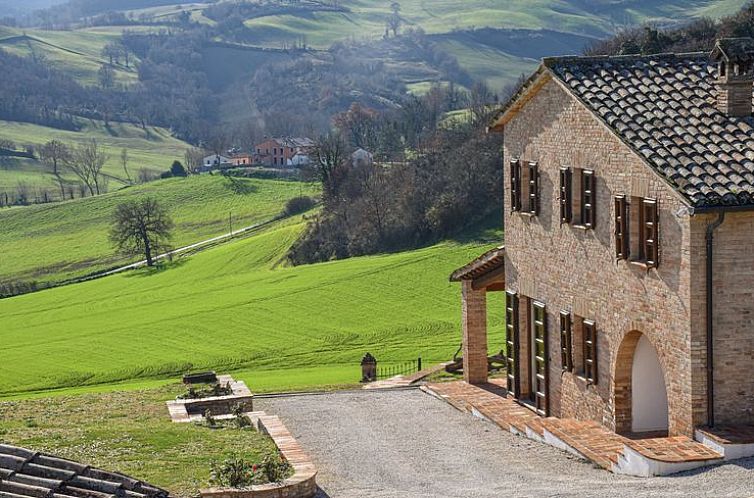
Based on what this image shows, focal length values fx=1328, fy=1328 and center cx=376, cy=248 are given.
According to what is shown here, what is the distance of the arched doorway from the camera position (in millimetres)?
22609

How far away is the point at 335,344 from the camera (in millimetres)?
53812

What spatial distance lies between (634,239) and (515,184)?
6212 mm

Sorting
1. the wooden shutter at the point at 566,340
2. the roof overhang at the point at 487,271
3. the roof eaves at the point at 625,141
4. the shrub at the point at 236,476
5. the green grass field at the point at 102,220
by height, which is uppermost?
the roof eaves at the point at 625,141

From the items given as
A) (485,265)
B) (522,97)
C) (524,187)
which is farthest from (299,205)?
(522,97)

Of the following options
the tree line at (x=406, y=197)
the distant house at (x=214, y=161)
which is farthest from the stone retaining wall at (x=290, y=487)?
the distant house at (x=214, y=161)

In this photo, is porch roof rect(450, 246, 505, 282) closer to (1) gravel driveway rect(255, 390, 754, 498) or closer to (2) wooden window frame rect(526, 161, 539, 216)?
(2) wooden window frame rect(526, 161, 539, 216)

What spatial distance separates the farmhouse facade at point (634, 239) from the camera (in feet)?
65.5

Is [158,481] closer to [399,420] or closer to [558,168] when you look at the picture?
[399,420]

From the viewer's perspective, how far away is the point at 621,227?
866 inches

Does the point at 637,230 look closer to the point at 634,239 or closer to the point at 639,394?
the point at 634,239

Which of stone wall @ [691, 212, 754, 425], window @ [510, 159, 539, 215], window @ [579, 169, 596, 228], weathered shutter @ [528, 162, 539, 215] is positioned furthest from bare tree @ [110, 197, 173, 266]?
stone wall @ [691, 212, 754, 425]

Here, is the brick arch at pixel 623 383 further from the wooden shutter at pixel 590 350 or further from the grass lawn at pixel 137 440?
the grass lawn at pixel 137 440

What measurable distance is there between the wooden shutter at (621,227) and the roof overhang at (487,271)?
7173 millimetres

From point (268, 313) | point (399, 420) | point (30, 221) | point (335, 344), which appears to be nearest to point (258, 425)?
point (399, 420)
